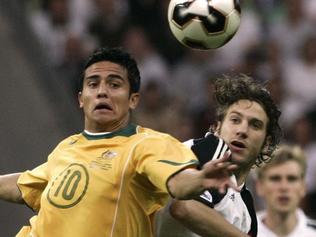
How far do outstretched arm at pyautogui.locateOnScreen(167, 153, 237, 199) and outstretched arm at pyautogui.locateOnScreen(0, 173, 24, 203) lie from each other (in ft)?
4.71

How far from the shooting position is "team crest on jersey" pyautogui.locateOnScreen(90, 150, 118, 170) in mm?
6527

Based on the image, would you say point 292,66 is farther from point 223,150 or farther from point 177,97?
point 223,150

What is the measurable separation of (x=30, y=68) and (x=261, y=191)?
2.98m

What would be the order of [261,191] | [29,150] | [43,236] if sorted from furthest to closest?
[29,150] → [261,191] → [43,236]

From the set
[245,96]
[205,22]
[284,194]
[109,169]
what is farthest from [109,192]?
[284,194]

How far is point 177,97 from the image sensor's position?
12852 mm

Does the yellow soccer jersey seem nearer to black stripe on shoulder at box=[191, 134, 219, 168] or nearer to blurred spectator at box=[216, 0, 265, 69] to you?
black stripe on shoulder at box=[191, 134, 219, 168]

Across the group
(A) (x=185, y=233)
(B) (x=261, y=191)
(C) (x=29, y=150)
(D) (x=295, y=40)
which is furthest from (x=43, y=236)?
(D) (x=295, y=40)

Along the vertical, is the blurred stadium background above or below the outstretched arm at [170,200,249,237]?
above

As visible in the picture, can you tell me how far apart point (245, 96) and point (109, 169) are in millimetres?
1219

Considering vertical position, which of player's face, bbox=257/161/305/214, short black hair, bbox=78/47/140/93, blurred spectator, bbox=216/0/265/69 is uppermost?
blurred spectator, bbox=216/0/265/69

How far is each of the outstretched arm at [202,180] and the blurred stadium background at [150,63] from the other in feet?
17.7

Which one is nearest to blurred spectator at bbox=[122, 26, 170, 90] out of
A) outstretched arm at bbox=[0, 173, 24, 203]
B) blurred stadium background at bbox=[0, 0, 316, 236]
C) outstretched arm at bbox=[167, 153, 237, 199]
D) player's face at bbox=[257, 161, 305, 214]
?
blurred stadium background at bbox=[0, 0, 316, 236]

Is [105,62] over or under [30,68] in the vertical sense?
under
